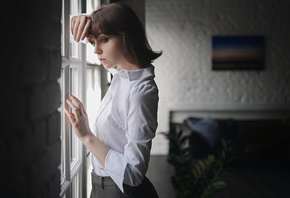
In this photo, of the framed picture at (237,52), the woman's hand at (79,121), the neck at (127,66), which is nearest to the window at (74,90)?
the woman's hand at (79,121)

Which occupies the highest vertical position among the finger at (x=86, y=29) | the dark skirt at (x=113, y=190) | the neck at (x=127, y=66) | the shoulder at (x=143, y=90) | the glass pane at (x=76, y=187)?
the finger at (x=86, y=29)

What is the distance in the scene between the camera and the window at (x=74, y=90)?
115 centimetres

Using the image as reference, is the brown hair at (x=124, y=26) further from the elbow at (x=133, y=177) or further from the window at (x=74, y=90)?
the elbow at (x=133, y=177)

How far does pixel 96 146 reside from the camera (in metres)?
1.00

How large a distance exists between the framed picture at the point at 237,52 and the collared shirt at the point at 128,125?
475cm

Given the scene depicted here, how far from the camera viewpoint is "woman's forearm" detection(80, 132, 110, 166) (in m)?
0.98

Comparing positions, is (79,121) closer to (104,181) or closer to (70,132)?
(104,181)

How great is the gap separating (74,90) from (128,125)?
553mm

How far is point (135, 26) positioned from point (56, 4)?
30 centimetres

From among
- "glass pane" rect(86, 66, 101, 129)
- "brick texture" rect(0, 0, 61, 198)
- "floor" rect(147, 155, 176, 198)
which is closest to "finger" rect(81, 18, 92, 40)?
"brick texture" rect(0, 0, 61, 198)

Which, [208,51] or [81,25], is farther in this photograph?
[208,51]

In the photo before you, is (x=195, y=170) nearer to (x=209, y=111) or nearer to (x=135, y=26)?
(x=135, y=26)

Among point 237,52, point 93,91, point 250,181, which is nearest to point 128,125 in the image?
point 93,91

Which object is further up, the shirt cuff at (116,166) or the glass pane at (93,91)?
the glass pane at (93,91)
